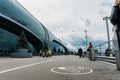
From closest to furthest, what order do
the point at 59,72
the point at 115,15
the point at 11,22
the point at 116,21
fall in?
the point at 115,15, the point at 116,21, the point at 59,72, the point at 11,22

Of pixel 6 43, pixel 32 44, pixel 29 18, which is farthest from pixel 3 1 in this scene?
pixel 32 44

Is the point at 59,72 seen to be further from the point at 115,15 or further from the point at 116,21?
the point at 115,15

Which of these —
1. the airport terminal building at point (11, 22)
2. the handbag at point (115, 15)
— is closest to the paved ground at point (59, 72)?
the handbag at point (115, 15)

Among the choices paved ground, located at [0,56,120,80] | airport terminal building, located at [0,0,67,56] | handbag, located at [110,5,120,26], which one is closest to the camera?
handbag, located at [110,5,120,26]

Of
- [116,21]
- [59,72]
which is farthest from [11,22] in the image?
[116,21]

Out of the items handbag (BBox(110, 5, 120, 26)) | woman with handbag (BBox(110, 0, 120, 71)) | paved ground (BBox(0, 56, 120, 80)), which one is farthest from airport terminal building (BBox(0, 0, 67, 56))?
handbag (BBox(110, 5, 120, 26))

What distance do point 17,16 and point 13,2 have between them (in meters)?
5.23

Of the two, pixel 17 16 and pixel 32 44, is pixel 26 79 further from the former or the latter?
pixel 32 44

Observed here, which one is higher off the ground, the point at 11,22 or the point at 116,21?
the point at 11,22

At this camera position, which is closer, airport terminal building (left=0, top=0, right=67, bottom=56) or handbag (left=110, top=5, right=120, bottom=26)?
handbag (left=110, top=5, right=120, bottom=26)

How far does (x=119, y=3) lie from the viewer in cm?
623

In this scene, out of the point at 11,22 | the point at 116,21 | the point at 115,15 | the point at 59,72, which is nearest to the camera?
the point at 115,15

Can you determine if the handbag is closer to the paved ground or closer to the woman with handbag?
the woman with handbag

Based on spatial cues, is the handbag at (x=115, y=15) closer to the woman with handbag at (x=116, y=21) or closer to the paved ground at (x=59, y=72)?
the woman with handbag at (x=116, y=21)
